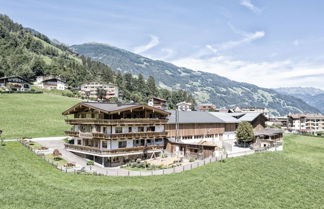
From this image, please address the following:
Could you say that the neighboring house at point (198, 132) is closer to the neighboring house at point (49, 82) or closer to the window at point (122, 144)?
the window at point (122, 144)

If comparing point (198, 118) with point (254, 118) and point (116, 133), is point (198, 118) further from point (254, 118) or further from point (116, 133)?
point (116, 133)

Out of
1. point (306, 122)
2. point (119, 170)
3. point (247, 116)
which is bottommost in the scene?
point (119, 170)

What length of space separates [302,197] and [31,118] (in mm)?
67843

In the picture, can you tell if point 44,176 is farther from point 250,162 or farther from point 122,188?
point 250,162

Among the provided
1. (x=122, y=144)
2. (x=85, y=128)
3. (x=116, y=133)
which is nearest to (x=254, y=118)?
(x=122, y=144)

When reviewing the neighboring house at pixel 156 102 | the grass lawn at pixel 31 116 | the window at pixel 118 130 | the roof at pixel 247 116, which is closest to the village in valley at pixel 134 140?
the window at pixel 118 130

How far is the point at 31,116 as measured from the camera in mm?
79250

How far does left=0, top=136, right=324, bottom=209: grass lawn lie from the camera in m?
29.5

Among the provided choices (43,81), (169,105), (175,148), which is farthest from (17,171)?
(169,105)

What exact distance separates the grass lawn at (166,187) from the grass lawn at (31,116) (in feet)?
58.8

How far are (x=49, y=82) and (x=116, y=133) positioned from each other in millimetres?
114440

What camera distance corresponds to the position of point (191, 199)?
31.8 meters

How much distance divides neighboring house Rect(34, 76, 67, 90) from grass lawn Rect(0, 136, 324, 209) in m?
104

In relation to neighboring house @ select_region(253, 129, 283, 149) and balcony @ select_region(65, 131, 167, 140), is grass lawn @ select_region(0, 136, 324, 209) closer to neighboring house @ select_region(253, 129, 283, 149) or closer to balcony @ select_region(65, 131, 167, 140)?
balcony @ select_region(65, 131, 167, 140)
